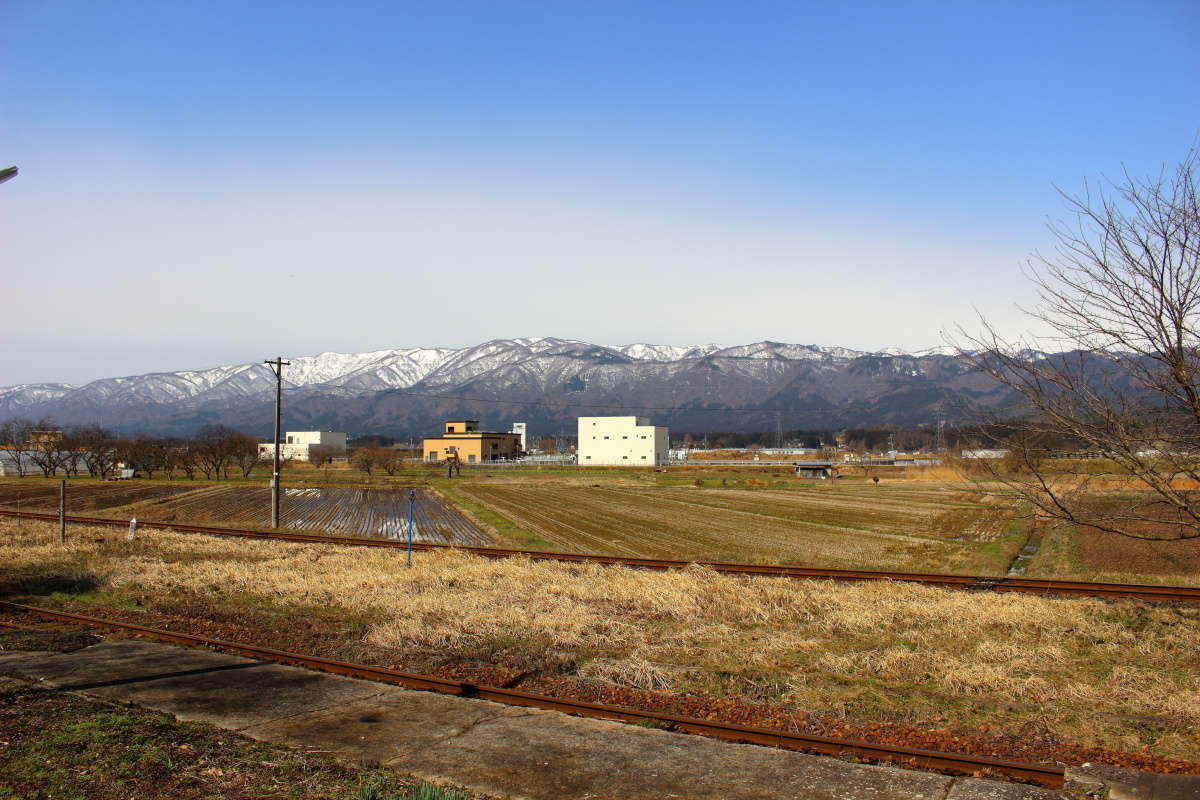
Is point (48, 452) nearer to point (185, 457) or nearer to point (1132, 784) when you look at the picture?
point (185, 457)

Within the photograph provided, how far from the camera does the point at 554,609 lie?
52.1 ft

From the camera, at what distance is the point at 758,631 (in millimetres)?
14227

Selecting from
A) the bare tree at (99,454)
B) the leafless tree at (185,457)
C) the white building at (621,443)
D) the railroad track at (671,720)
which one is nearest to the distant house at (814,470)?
the white building at (621,443)

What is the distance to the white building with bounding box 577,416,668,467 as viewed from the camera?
150500 mm

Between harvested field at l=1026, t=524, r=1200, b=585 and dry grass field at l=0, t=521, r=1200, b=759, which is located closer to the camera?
dry grass field at l=0, t=521, r=1200, b=759

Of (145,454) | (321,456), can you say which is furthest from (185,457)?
(321,456)

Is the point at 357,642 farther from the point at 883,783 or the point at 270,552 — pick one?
the point at 270,552

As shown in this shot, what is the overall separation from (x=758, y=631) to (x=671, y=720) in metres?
5.06

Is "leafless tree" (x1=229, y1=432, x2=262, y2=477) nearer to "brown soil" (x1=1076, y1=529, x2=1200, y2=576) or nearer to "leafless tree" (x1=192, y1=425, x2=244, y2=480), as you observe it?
"leafless tree" (x1=192, y1=425, x2=244, y2=480)

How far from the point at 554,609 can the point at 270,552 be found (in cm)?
1362

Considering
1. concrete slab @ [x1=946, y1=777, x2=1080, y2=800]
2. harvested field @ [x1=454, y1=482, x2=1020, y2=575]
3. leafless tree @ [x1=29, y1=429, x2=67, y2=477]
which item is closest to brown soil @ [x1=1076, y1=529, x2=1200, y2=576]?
harvested field @ [x1=454, y1=482, x2=1020, y2=575]

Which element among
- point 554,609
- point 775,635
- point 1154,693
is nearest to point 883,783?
point 1154,693

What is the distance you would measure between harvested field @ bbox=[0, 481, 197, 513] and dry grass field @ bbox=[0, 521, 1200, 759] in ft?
118

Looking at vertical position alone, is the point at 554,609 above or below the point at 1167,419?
below
